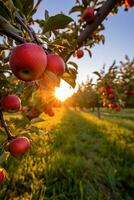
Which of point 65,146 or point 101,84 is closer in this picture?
point 65,146

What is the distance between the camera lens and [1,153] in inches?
48.7

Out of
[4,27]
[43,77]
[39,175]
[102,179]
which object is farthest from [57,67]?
[102,179]

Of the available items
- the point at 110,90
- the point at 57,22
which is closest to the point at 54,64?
the point at 57,22

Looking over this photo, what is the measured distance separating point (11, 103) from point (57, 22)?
2.13 feet

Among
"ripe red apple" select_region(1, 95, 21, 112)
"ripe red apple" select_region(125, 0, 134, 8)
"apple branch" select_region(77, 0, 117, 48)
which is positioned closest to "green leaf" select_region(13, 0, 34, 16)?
"ripe red apple" select_region(1, 95, 21, 112)

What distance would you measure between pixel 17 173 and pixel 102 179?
4.05ft

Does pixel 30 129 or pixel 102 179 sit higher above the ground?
pixel 30 129

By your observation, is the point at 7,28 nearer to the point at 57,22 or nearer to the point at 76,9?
the point at 57,22

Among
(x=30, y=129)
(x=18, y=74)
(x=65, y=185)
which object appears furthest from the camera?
(x=65, y=185)

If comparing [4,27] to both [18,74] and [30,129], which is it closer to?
[18,74]

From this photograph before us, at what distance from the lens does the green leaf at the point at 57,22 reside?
34.2 inches

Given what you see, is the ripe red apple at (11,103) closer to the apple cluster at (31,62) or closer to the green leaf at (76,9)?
the apple cluster at (31,62)

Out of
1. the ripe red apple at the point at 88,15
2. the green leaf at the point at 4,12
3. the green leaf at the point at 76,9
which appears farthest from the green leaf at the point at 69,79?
the green leaf at the point at 76,9

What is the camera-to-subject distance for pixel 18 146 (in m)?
1.29
